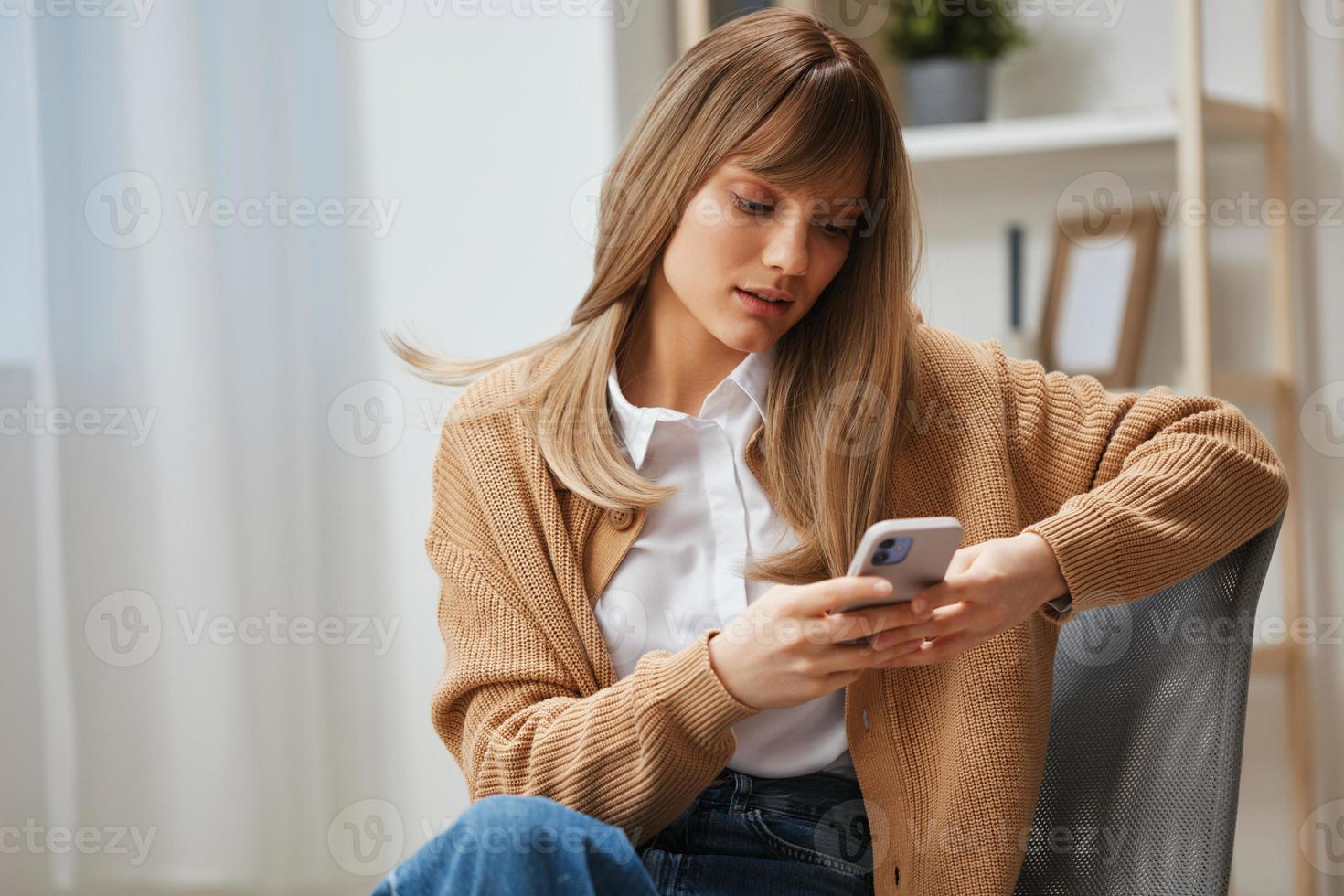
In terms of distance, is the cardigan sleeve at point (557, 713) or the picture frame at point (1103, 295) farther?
the picture frame at point (1103, 295)

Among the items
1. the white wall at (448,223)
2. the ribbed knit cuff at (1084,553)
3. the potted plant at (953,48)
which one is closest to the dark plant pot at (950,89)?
the potted plant at (953,48)

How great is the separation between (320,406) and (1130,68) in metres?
1.37

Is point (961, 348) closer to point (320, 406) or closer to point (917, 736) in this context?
point (917, 736)

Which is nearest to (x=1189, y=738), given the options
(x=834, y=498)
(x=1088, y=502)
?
(x=1088, y=502)

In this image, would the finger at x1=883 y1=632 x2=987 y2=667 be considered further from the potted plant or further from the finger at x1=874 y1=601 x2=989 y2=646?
the potted plant

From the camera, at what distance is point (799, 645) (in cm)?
98

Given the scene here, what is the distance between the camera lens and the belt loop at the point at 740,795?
1.14m

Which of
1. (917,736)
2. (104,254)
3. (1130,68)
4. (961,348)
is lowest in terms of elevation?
(917,736)

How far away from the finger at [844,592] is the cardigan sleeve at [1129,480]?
0.22m

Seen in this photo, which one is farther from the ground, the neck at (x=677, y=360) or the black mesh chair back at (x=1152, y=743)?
the neck at (x=677, y=360)

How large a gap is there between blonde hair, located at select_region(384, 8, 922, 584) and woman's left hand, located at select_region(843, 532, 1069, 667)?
0.16m

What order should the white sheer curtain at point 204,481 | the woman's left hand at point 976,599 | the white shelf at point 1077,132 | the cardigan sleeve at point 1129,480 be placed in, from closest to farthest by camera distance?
the woman's left hand at point 976,599 < the cardigan sleeve at point 1129,480 < the white sheer curtain at point 204,481 < the white shelf at point 1077,132

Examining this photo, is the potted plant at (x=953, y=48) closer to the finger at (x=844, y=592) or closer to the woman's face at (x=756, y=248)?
the woman's face at (x=756, y=248)

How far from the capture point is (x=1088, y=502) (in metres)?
1.12
